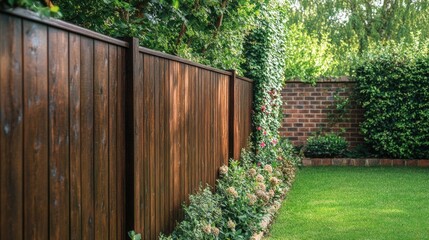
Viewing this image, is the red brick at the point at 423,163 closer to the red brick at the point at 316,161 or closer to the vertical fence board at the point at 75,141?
the red brick at the point at 316,161

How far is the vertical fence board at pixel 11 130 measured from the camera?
2070mm

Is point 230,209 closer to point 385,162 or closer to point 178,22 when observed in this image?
point 178,22

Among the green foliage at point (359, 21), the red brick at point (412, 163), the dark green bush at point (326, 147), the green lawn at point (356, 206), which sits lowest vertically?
the green lawn at point (356, 206)

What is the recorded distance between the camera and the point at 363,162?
511 inches

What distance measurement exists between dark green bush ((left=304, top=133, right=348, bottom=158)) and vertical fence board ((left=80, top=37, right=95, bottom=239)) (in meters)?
10.6

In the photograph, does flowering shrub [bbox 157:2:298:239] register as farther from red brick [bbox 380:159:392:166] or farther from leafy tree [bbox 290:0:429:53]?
leafy tree [bbox 290:0:429:53]

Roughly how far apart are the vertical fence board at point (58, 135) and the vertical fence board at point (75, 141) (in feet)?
0.16

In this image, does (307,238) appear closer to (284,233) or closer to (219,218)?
(284,233)

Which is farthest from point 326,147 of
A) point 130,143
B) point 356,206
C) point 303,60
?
point 130,143

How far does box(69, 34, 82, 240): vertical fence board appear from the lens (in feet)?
8.91

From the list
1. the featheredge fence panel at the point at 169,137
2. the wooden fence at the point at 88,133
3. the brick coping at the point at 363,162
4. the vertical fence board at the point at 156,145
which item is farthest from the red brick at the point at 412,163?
the vertical fence board at the point at 156,145

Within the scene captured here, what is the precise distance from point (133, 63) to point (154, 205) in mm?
1089

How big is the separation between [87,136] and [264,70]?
755cm

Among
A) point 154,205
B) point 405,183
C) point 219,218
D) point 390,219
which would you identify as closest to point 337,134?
point 405,183
